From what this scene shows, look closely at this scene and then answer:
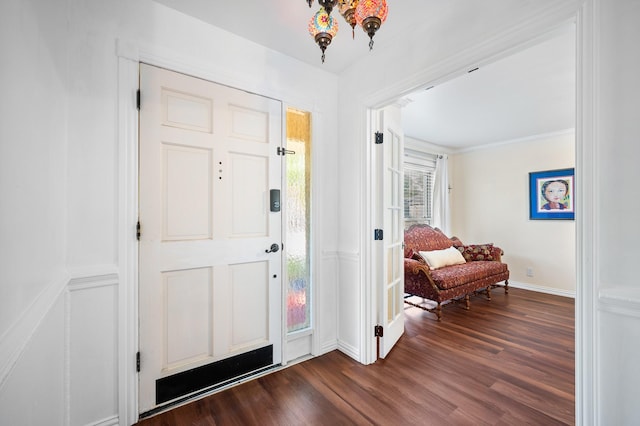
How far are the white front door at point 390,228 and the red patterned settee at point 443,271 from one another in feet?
2.63

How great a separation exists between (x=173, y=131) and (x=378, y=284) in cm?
194

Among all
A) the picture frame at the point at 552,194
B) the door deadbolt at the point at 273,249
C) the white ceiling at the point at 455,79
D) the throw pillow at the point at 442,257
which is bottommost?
the throw pillow at the point at 442,257

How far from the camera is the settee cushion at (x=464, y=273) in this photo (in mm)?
3350

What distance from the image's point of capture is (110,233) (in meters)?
1.55

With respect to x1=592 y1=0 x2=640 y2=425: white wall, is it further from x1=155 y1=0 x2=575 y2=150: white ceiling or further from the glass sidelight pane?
the glass sidelight pane

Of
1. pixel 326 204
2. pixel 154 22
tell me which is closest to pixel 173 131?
pixel 154 22

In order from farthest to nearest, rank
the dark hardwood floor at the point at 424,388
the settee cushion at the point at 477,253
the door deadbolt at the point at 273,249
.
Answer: the settee cushion at the point at 477,253 → the door deadbolt at the point at 273,249 → the dark hardwood floor at the point at 424,388

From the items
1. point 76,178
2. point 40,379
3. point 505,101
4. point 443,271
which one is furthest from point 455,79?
point 40,379

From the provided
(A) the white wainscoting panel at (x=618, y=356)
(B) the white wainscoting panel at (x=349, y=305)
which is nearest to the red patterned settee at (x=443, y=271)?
(B) the white wainscoting panel at (x=349, y=305)

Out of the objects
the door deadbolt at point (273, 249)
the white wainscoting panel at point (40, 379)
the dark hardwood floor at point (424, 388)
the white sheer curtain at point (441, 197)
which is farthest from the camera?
the white sheer curtain at point (441, 197)

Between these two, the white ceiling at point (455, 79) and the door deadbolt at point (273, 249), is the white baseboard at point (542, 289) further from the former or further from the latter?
the door deadbolt at point (273, 249)

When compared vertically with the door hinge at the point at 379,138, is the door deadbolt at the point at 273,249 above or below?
below

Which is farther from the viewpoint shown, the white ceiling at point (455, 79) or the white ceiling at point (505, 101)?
the white ceiling at point (505, 101)

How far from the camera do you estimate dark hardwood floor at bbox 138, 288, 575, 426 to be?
1650 millimetres
